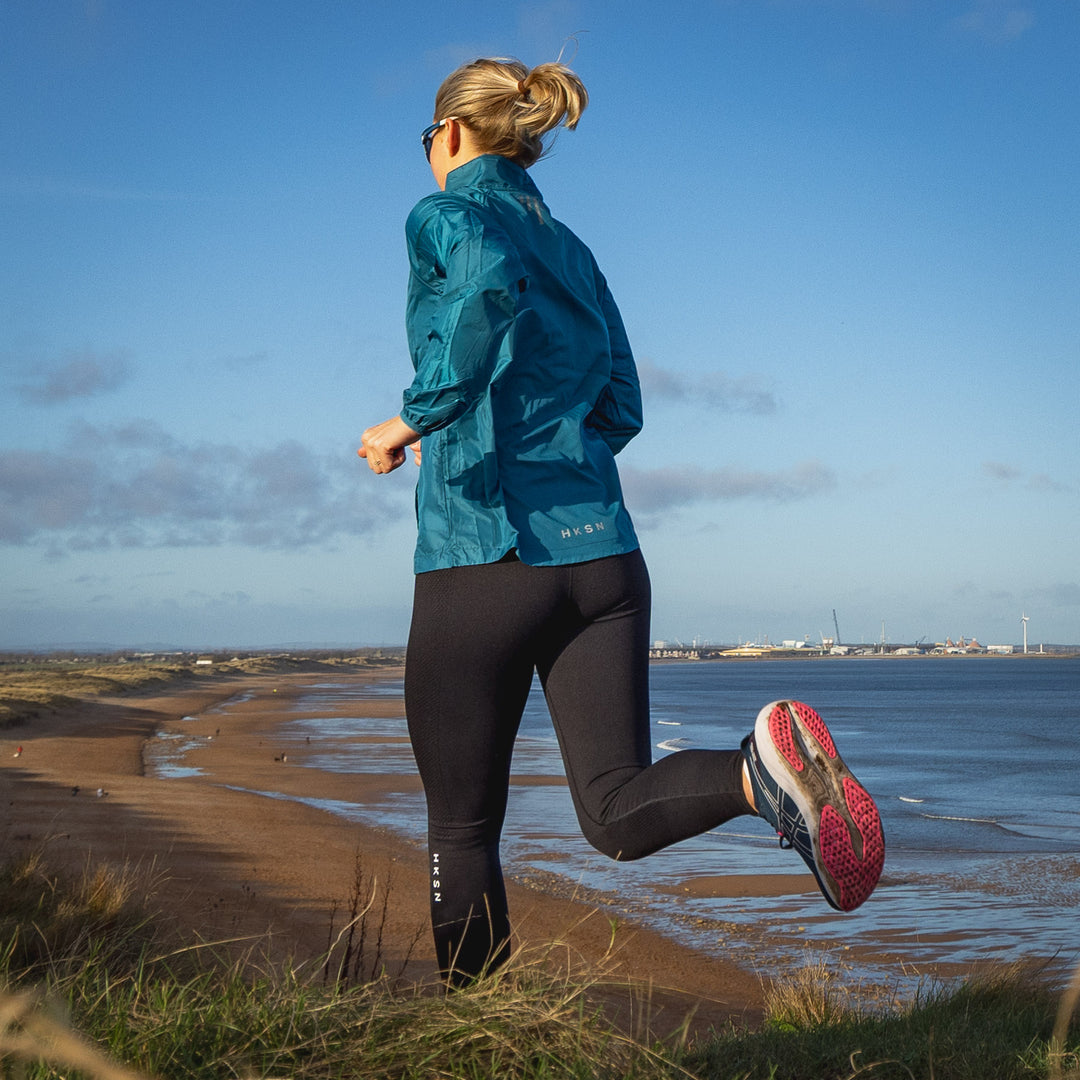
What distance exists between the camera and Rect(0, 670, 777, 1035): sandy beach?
5574 mm

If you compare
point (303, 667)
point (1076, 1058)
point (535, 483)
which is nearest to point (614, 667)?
point (535, 483)

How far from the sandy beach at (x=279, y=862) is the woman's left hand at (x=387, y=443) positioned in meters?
1.00

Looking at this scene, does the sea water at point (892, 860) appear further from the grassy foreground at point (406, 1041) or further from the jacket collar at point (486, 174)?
the jacket collar at point (486, 174)

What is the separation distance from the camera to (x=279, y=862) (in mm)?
8508

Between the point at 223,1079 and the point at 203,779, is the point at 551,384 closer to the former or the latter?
the point at 223,1079

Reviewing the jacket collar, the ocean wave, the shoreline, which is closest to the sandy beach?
the shoreline

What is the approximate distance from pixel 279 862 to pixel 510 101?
7.29m

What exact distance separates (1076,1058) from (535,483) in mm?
1814

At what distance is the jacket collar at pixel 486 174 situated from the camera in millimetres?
2395

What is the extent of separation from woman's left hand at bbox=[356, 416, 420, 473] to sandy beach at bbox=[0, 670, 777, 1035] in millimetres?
998

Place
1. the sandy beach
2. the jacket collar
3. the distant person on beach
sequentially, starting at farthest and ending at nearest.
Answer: the sandy beach < the jacket collar < the distant person on beach

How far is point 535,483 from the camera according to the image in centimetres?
221

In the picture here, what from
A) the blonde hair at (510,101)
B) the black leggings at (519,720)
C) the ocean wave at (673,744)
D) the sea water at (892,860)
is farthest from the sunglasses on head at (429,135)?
the ocean wave at (673,744)

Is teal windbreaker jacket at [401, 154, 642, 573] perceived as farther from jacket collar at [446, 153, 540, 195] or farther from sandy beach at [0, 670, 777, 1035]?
sandy beach at [0, 670, 777, 1035]
